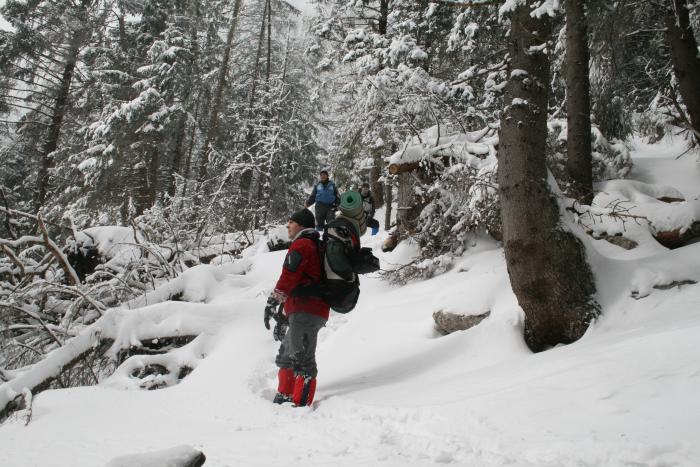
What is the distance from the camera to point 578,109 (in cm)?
646

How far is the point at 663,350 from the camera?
255cm

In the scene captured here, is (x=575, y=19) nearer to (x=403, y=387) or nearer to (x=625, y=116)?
(x=625, y=116)

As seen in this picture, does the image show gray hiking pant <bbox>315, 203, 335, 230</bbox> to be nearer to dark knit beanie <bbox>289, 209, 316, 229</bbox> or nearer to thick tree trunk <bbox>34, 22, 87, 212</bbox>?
dark knit beanie <bbox>289, 209, 316, 229</bbox>

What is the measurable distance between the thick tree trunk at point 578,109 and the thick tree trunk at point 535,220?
2.89 m

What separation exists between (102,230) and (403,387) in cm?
769

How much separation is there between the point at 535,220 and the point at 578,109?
3.62 m

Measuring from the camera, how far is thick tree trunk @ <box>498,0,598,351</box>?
3828mm

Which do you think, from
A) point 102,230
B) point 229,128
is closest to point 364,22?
point 229,128

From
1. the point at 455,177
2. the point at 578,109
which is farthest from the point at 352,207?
the point at 578,109

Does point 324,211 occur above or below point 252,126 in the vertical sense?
below

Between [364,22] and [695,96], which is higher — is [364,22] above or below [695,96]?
above

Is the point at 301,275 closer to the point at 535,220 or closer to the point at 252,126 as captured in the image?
the point at 535,220

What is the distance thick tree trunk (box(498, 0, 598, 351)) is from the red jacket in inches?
70.3

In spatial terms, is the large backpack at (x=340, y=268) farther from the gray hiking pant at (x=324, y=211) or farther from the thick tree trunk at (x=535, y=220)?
the gray hiking pant at (x=324, y=211)
